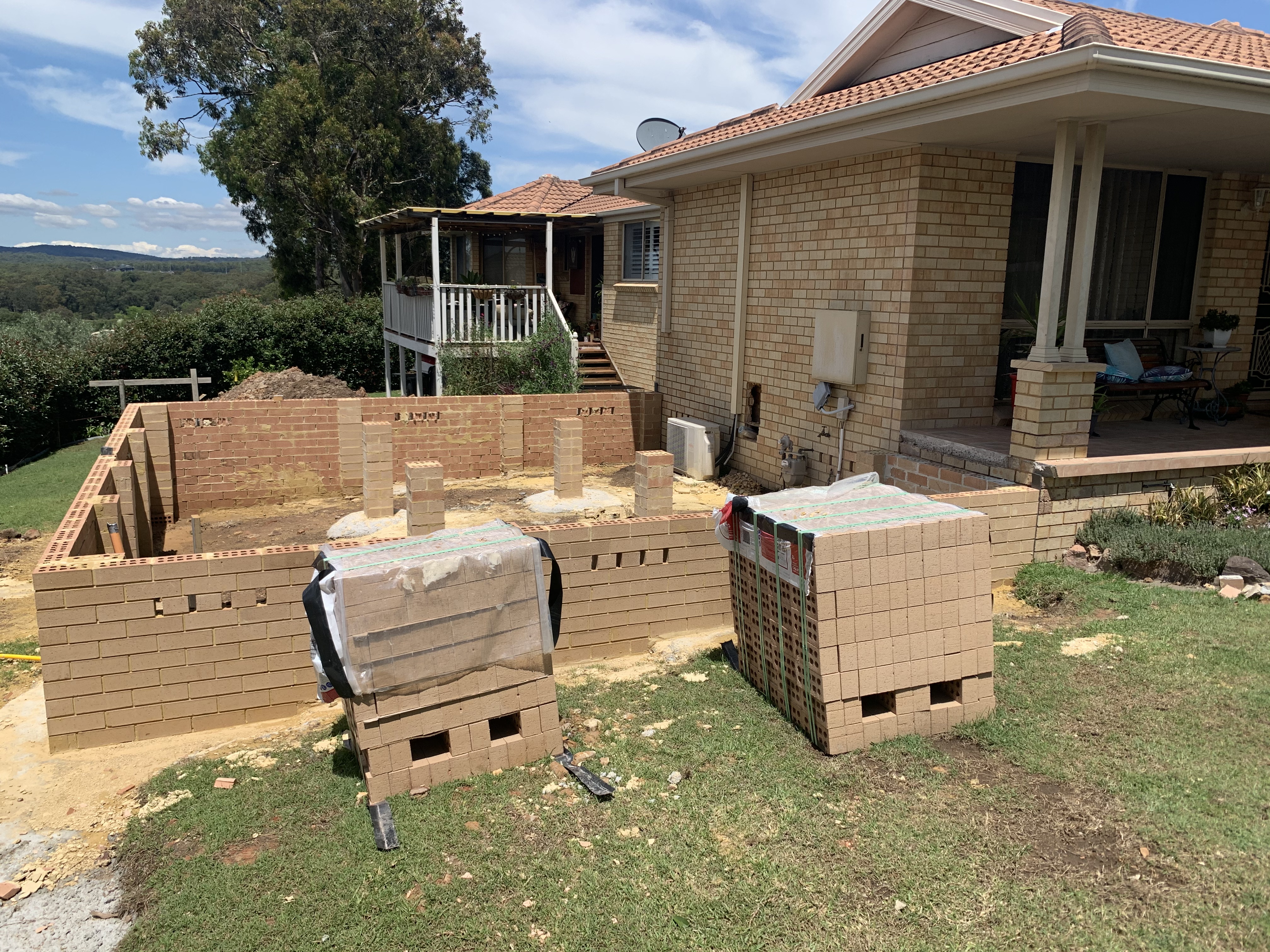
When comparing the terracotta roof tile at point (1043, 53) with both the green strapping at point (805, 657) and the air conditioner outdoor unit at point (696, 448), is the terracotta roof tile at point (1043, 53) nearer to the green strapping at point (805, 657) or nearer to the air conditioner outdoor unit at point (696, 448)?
the air conditioner outdoor unit at point (696, 448)

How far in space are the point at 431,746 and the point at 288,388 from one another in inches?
708

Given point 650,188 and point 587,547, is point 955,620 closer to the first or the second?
point 587,547

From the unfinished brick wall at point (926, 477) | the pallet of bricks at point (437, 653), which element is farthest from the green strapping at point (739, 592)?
the unfinished brick wall at point (926, 477)

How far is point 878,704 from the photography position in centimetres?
498

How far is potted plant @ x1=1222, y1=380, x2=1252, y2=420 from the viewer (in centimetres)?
1088

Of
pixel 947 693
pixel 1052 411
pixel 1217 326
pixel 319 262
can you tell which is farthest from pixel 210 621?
pixel 319 262

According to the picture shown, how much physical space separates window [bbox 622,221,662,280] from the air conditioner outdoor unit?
5.45 m

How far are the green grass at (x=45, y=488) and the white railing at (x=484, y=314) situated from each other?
679cm

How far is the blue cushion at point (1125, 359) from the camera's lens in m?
9.86

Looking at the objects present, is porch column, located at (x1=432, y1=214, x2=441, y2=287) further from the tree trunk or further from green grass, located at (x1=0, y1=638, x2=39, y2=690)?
the tree trunk

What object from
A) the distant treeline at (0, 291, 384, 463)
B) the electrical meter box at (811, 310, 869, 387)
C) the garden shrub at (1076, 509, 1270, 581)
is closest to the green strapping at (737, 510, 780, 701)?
the garden shrub at (1076, 509, 1270, 581)

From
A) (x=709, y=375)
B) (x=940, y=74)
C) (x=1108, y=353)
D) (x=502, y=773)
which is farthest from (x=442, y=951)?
(x=709, y=375)

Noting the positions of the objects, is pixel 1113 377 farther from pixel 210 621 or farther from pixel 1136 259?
pixel 210 621

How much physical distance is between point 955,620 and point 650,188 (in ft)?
33.9
